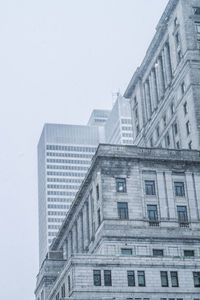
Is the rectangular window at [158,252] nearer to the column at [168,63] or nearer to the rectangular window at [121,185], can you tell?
the rectangular window at [121,185]

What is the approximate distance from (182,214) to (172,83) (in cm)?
3213

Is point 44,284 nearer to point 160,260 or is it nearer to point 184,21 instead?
point 160,260

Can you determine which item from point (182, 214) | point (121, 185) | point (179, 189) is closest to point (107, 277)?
point (121, 185)

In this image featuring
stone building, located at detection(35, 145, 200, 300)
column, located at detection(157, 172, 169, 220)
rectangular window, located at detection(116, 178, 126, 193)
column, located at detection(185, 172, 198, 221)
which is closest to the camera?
stone building, located at detection(35, 145, 200, 300)

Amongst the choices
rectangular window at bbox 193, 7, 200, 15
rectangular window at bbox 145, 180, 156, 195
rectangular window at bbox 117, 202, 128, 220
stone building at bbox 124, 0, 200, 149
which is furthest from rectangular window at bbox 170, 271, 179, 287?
rectangular window at bbox 193, 7, 200, 15

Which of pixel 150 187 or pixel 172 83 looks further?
pixel 172 83

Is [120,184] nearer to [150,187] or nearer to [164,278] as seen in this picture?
[150,187]

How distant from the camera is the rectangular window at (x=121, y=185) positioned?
10219 cm

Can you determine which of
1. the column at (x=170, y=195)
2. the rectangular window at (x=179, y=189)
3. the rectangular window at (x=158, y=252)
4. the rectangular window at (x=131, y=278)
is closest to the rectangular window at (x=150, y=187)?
the column at (x=170, y=195)

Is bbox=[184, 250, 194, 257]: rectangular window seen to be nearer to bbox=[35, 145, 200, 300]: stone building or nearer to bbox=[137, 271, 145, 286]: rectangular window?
bbox=[35, 145, 200, 300]: stone building

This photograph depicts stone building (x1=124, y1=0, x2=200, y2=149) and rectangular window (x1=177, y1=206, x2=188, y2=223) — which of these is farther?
stone building (x1=124, y1=0, x2=200, y2=149)

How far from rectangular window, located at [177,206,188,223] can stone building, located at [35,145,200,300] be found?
15 cm

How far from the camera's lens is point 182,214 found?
339 feet

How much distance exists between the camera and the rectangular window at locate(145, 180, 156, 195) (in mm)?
103500
